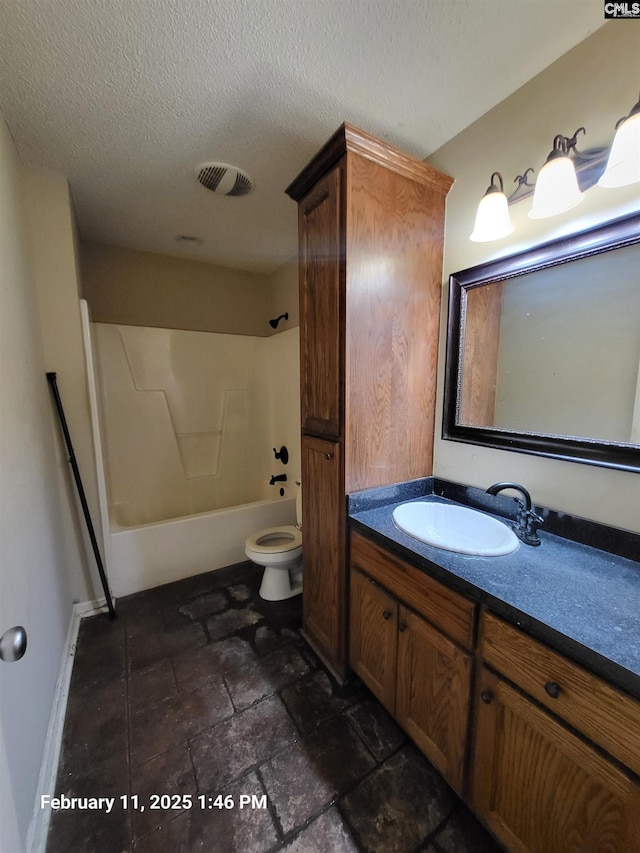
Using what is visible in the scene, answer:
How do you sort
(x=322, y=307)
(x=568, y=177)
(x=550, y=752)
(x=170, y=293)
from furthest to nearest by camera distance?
1. (x=170, y=293)
2. (x=322, y=307)
3. (x=568, y=177)
4. (x=550, y=752)

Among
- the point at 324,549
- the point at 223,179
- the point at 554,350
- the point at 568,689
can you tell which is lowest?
the point at 324,549

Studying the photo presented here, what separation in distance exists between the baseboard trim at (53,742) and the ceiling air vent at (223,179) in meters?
2.54

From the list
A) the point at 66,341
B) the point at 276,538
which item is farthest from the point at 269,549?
the point at 66,341

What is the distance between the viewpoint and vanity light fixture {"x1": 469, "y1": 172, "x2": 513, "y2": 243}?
4.15ft

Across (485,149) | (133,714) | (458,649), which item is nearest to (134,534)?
(133,714)

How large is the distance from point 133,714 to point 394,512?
Result: 4.60 feet

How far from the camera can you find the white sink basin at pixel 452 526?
47.8 inches

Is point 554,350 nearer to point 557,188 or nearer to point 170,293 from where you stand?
point 557,188

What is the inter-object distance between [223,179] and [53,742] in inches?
104

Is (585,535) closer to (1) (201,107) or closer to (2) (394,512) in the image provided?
(2) (394,512)

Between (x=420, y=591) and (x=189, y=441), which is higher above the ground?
(x=189, y=441)

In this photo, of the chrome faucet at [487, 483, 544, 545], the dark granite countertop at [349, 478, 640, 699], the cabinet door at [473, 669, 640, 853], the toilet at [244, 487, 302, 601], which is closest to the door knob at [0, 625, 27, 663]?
the dark granite countertop at [349, 478, 640, 699]

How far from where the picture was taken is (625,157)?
954mm

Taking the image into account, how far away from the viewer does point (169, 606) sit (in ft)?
6.84
